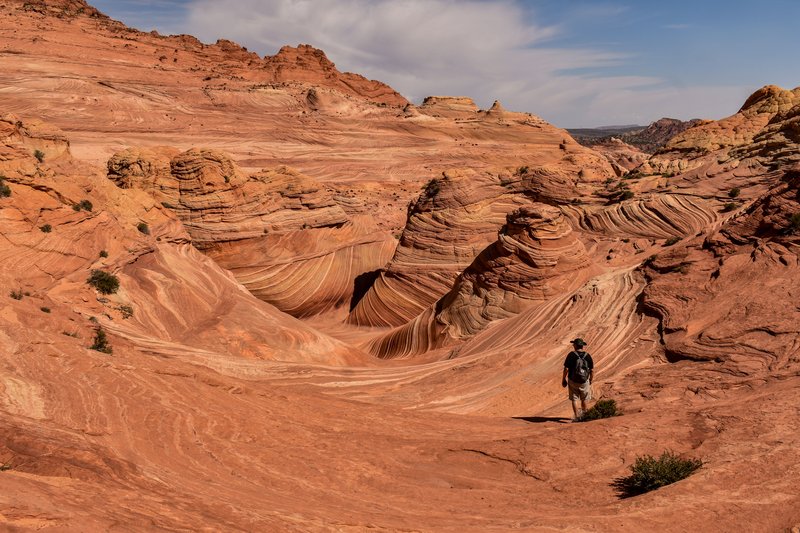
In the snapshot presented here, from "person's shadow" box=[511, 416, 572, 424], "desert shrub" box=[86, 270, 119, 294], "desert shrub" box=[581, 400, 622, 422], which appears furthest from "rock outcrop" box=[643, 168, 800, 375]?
"desert shrub" box=[86, 270, 119, 294]

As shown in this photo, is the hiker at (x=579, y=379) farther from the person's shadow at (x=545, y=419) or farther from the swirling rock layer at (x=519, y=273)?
the swirling rock layer at (x=519, y=273)

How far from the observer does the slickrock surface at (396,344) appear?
579cm

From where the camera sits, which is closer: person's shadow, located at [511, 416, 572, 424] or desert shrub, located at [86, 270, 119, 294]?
person's shadow, located at [511, 416, 572, 424]

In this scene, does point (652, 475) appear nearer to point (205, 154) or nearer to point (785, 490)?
point (785, 490)

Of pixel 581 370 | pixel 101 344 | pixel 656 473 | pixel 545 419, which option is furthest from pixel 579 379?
pixel 101 344

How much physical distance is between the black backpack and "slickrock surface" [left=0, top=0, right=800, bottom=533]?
3.18ft

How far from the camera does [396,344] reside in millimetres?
21625

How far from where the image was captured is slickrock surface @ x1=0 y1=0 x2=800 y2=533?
5.79 metres

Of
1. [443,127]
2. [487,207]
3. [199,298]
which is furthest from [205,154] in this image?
[443,127]

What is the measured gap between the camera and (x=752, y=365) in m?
10.2

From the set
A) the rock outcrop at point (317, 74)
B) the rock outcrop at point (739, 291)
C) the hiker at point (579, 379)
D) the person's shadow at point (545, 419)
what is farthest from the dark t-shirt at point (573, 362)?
the rock outcrop at point (317, 74)

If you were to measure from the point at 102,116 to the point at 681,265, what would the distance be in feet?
182

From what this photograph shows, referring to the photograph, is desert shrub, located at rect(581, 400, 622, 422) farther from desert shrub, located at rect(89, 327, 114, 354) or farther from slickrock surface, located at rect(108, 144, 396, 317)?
slickrock surface, located at rect(108, 144, 396, 317)

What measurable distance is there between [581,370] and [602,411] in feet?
2.48
